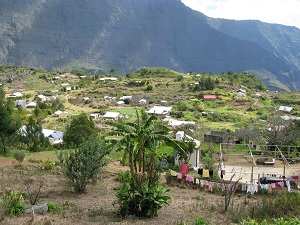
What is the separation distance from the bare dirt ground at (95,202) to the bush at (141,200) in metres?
0.28

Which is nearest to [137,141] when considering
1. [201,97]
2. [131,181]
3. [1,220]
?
[131,181]

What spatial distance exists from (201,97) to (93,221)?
6370 centimetres

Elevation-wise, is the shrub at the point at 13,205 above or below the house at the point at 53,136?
above

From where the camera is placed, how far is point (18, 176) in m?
16.2

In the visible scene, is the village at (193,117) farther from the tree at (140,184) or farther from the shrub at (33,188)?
the shrub at (33,188)

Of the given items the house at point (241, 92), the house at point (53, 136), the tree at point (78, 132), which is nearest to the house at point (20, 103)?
the house at point (53, 136)

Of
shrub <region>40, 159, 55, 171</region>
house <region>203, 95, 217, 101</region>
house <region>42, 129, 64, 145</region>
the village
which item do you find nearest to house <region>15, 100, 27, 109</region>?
the village

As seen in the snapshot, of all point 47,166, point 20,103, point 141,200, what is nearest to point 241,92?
point 20,103

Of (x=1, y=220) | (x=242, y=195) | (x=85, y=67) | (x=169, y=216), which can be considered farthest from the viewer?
(x=85, y=67)

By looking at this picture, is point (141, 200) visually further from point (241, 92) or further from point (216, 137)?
point (241, 92)

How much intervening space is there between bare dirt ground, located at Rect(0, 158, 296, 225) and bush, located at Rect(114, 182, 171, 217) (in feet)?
0.92

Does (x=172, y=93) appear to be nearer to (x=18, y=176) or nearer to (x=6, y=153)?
(x=6, y=153)

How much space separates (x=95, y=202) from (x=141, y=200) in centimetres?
264

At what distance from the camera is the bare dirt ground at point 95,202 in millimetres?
11109
